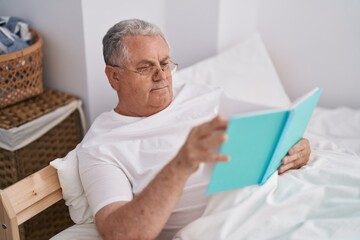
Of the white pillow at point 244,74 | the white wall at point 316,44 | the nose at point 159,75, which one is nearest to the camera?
the nose at point 159,75

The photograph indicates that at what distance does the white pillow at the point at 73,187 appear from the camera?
4.22ft

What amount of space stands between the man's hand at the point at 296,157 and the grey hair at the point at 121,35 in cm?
54

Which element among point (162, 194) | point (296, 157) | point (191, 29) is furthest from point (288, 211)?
point (191, 29)

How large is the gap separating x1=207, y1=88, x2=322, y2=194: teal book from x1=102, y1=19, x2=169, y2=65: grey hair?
0.54 m

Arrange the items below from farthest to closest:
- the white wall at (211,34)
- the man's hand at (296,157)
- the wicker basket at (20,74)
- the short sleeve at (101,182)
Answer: the white wall at (211,34)
the wicker basket at (20,74)
the man's hand at (296,157)
the short sleeve at (101,182)

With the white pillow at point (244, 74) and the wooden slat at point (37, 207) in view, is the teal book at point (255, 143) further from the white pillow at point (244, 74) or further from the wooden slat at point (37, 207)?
the white pillow at point (244, 74)

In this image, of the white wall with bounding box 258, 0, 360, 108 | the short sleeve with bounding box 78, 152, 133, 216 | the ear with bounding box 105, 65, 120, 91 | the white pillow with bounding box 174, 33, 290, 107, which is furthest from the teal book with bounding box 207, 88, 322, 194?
the white wall with bounding box 258, 0, 360, 108

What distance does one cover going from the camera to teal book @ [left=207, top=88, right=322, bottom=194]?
2.98ft

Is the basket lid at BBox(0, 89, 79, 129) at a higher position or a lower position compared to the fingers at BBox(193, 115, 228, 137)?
lower

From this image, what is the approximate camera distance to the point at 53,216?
1.79 m

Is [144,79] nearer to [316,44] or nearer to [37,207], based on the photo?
[37,207]

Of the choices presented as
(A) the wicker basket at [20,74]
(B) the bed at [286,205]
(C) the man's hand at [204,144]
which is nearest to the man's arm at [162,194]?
(C) the man's hand at [204,144]

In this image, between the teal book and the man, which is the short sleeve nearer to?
the man

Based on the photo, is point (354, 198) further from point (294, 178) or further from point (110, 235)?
point (110, 235)
